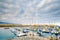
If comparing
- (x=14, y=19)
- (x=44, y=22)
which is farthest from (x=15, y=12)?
(x=44, y=22)

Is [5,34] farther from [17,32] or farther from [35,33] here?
[35,33]

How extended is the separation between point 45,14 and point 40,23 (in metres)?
0.21

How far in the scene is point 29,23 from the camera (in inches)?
88.3

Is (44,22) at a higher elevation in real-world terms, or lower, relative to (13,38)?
higher

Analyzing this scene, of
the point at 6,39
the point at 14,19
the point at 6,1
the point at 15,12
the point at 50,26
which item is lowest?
the point at 6,39

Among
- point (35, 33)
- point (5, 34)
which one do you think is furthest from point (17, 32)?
point (35, 33)

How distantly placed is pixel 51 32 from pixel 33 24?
1.26 ft

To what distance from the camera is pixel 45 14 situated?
2.30 m

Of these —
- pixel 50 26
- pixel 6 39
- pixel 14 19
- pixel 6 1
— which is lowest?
pixel 6 39

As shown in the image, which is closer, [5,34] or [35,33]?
[5,34]

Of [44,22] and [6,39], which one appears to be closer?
[6,39]

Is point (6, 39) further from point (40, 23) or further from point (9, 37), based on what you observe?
point (40, 23)

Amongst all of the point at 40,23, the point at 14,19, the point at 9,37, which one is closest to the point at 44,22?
the point at 40,23

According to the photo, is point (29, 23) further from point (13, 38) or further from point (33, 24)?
point (13, 38)
